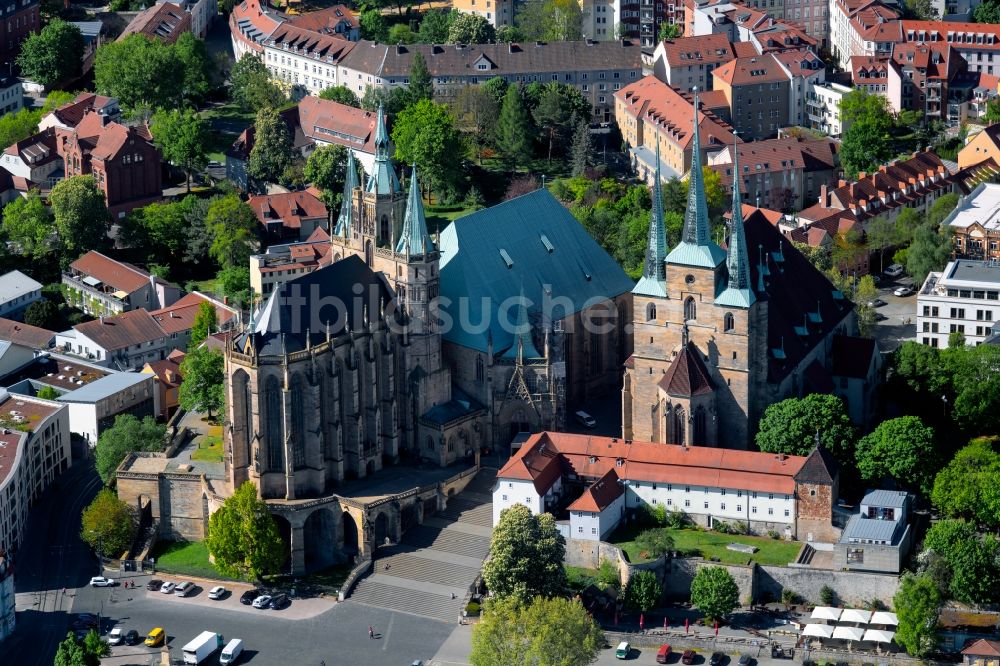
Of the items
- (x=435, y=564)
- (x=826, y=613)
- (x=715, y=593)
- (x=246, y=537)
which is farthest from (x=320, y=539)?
(x=826, y=613)

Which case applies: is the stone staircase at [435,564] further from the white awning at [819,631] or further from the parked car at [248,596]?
the white awning at [819,631]

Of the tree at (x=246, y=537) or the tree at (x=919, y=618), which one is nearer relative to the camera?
the tree at (x=919, y=618)

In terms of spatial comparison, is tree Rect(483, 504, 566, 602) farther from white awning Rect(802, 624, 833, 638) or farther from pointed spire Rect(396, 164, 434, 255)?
pointed spire Rect(396, 164, 434, 255)

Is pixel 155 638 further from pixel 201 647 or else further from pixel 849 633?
pixel 849 633

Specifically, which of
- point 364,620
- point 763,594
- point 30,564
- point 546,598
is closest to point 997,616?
point 763,594

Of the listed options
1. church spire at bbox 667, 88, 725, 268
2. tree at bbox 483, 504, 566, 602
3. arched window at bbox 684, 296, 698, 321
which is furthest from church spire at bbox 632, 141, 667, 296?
tree at bbox 483, 504, 566, 602

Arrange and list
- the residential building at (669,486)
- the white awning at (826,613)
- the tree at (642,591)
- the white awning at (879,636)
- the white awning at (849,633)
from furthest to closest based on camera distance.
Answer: the residential building at (669,486)
the tree at (642,591)
the white awning at (826,613)
the white awning at (849,633)
the white awning at (879,636)

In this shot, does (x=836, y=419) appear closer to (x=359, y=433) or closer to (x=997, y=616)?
(x=997, y=616)

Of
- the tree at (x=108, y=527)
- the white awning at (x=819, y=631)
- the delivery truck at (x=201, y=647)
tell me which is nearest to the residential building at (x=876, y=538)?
the white awning at (x=819, y=631)
